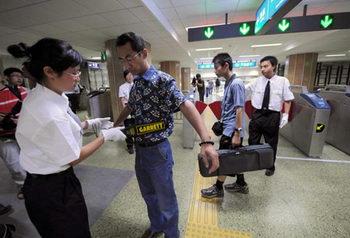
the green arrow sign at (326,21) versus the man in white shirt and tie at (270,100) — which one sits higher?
the green arrow sign at (326,21)

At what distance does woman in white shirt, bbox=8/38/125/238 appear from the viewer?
2.80 feet

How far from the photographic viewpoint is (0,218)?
2.05 m

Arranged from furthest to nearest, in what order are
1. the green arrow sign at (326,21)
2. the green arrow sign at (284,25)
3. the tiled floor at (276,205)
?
the green arrow sign at (284,25)
the green arrow sign at (326,21)
the tiled floor at (276,205)

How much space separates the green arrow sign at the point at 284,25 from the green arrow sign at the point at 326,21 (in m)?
0.62

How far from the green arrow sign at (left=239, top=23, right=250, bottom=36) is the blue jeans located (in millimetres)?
3894

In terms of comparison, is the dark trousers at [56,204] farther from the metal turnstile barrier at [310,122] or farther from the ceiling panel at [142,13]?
the metal turnstile barrier at [310,122]

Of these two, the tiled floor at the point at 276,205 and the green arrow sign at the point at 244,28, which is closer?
the tiled floor at the point at 276,205

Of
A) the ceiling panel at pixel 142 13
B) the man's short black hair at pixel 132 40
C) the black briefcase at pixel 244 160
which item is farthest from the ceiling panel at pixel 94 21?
the black briefcase at pixel 244 160

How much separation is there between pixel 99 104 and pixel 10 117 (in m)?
4.25

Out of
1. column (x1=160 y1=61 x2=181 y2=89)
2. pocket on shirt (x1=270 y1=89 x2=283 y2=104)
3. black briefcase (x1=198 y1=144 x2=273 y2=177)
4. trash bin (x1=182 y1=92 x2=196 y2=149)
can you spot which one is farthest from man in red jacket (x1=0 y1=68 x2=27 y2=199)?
column (x1=160 y1=61 x2=181 y2=89)

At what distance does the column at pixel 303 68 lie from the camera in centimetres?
1029

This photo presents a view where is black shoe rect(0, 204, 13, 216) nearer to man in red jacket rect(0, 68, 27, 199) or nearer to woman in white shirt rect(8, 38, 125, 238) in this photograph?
man in red jacket rect(0, 68, 27, 199)

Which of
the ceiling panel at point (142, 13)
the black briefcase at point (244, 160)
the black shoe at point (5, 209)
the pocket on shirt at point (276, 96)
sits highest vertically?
the ceiling panel at point (142, 13)

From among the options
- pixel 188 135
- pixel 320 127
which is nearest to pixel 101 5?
pixel 188 135
